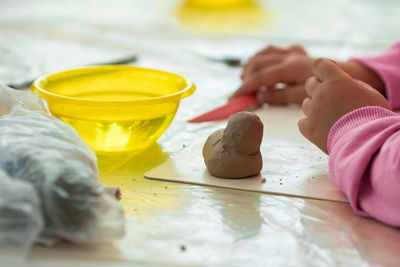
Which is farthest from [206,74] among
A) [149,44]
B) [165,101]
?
[165,101]

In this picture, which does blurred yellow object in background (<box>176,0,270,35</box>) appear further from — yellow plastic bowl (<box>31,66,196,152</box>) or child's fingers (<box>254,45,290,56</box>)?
yellow plastic bowl (<box>31,66,196,152</box>)

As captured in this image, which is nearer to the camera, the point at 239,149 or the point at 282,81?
the point at 239,149

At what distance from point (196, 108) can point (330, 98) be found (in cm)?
37

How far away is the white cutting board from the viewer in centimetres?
Result: 73

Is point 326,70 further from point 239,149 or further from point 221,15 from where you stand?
point 221,15

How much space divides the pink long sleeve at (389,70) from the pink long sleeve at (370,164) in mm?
366

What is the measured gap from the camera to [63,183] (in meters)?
0.56

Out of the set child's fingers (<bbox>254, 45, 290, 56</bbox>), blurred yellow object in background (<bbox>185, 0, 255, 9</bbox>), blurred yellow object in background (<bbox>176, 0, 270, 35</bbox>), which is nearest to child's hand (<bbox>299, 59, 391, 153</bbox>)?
child's fingers (<bbox>254, 45, 290, 56</bbox>)

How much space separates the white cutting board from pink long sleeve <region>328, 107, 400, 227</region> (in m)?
0.04

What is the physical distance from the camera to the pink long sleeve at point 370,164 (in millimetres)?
624

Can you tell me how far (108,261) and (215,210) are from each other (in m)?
0.16

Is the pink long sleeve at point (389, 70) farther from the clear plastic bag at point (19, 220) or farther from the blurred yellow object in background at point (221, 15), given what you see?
the clear plastic bag at point (19, 220)

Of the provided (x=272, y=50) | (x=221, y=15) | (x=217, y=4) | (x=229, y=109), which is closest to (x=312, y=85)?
(x=229, y=109)

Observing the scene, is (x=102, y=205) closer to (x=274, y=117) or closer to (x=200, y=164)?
(x=200, y=164)
